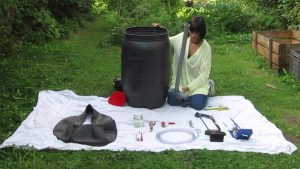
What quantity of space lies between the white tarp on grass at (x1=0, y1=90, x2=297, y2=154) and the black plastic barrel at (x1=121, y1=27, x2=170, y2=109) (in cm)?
14

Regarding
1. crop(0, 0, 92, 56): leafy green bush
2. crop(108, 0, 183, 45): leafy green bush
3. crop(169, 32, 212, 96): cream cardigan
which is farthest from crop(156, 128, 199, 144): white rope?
crop(108, 0, 183, 45): leafy green bush

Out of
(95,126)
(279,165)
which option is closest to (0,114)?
(95,126)

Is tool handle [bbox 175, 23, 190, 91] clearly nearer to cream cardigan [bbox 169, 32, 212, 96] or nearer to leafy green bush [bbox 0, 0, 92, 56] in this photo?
cream cardigan [bbox 169, 32, 212, 96]

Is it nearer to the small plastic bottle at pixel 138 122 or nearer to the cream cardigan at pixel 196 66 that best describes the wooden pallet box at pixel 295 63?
the cream cardigan at pixel 196 66

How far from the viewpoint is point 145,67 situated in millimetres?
5160

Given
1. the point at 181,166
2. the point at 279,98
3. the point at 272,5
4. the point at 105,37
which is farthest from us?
the point at 272,5

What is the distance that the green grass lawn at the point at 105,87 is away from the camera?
13.0 feet

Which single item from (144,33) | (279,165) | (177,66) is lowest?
(279,165)

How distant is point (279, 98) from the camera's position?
5801mm

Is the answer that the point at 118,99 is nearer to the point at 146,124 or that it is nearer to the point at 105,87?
the point at 146,124

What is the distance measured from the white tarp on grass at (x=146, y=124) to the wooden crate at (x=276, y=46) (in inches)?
59.4

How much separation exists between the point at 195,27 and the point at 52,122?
75.1 inches

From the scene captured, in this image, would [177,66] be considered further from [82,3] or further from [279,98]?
[82,3]

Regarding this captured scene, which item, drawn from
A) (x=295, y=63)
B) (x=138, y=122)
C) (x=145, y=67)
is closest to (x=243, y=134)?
(x=138, y=122)
